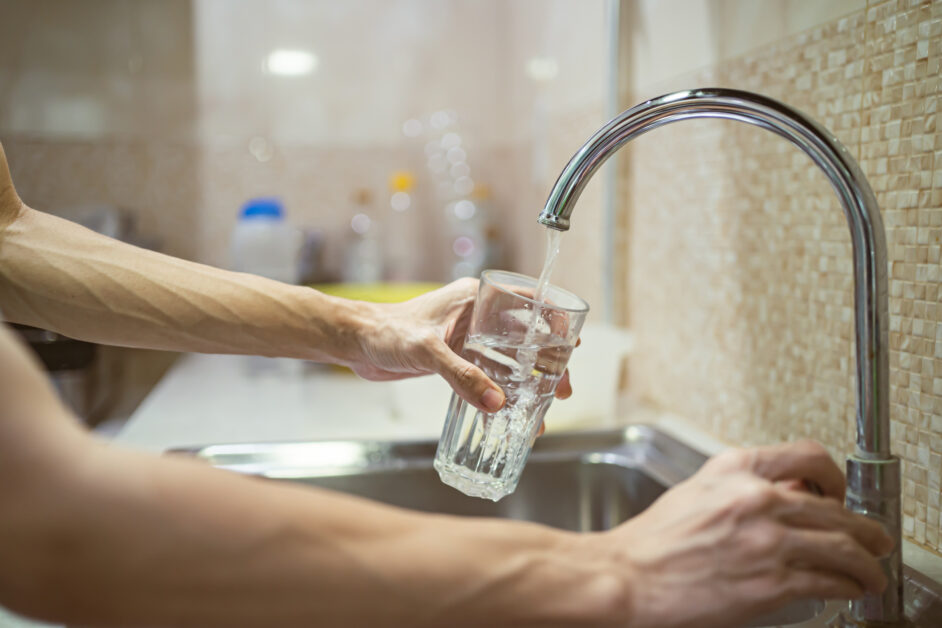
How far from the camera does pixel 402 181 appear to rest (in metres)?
2.03

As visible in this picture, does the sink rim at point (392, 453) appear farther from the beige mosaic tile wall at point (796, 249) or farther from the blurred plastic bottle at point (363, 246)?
the blurred plastic bottle at point (363, 246)

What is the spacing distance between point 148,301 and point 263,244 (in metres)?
0.98

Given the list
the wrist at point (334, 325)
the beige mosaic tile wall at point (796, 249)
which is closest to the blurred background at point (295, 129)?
the beige mosaic tile wall at point (796, 249)

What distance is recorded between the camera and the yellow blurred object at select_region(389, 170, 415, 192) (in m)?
2.03

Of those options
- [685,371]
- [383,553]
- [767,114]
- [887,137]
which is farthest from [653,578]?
[685,371]

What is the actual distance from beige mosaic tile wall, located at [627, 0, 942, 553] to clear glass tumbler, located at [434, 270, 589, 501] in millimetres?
310

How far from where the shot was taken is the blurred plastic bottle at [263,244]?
1.74 metres

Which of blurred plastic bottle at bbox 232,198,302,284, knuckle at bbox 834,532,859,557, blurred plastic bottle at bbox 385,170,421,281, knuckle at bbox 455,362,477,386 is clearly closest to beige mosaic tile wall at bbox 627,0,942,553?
knuckle at bbox 834,532,859,557

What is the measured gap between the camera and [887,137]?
0.73 m

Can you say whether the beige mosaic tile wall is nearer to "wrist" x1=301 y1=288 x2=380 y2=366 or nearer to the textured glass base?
the textured glass base

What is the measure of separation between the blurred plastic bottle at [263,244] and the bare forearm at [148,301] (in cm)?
92

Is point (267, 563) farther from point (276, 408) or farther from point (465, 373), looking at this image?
point (276, 408)

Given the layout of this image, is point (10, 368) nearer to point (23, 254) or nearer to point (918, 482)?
point (23, 254)

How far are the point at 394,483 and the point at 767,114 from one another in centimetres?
67
